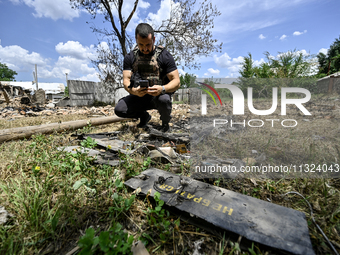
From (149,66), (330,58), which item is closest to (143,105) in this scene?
(149,66)

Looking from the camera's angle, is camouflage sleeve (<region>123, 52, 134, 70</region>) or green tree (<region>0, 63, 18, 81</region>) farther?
green tree (<region>0, 63, 18, 81</region>)

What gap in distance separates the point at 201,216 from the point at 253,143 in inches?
68.3

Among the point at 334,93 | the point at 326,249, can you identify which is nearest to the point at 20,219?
the point at 326,249

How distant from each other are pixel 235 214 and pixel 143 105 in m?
2.85

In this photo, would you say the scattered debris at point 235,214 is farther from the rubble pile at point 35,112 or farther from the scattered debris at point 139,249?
the rubble pile at point 35,112

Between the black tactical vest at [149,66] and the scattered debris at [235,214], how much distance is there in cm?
221

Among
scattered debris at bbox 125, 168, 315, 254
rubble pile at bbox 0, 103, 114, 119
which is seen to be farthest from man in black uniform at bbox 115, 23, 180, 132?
rubble pile at bbox 0, 103, 114, 119

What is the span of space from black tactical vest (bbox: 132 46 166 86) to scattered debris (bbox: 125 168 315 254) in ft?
7.26

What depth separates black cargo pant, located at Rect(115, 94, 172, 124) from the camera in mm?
3355

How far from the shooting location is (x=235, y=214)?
1.16 meters

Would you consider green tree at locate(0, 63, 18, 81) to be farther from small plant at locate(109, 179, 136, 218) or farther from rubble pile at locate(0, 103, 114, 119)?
small plant at locate(109, 179, 136, 218)

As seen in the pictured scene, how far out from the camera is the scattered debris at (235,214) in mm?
993

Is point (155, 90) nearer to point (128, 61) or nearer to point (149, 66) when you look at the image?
point (149, 66)

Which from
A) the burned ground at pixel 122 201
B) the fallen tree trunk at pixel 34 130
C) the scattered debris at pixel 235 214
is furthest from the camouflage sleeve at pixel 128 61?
the scattered debris at pixel 235 214
